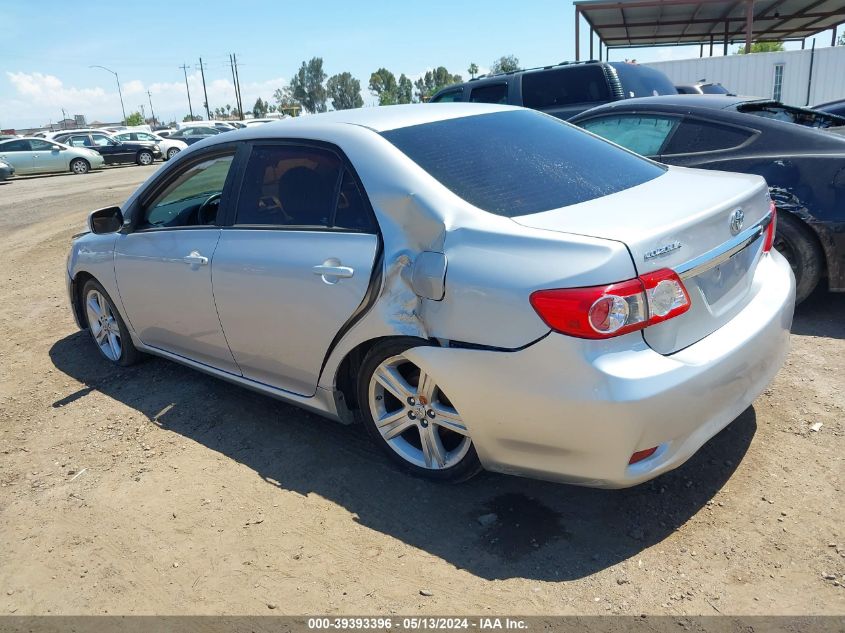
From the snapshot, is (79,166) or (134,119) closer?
(79,166)

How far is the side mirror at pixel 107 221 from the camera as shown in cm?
452

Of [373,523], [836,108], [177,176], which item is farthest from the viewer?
[836,108]

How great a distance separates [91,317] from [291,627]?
3523 mm

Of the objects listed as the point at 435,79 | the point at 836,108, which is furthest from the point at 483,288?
the point at 435,79

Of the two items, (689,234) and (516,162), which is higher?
(516,162)

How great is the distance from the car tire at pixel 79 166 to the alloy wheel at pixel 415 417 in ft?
89.7

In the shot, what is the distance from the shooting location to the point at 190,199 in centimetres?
466

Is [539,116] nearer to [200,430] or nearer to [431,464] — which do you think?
[431,464]

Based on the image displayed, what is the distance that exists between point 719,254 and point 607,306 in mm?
662

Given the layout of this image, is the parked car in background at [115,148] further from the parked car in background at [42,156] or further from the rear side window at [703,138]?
the rear side window at [703,138]

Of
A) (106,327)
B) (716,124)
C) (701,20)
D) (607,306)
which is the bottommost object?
(106,327)

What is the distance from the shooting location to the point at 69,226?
11.3m

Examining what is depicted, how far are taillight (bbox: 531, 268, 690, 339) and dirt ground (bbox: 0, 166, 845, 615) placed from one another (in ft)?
2.98

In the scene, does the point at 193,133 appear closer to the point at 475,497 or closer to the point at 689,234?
the point at 475,497
